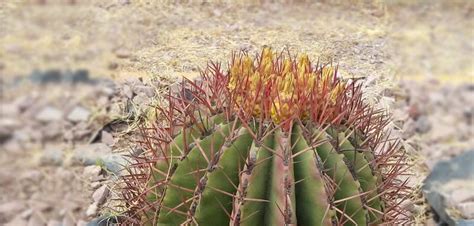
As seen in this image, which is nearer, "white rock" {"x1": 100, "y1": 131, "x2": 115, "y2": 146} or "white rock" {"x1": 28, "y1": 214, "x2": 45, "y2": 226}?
"white rock" {"x1": 28, "y1": 214, "x2": 45, "y2": 226}

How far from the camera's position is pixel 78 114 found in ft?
13.2

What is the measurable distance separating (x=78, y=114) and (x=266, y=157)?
248cm

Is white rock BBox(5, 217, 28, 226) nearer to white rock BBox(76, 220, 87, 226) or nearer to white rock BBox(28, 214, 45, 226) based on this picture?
white rock BBox(28, 214, 45, 226)

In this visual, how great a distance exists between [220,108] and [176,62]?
2475 mm

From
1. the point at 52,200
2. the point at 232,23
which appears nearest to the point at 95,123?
the point at 52,200

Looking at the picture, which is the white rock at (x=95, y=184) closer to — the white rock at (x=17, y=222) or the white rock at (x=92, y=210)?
the white rock at (x=92, y=210)

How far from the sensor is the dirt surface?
3686 mm

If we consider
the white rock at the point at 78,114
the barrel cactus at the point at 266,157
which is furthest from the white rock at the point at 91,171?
the barrel cactus at the point at 266,157

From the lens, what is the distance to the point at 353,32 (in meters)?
5.46

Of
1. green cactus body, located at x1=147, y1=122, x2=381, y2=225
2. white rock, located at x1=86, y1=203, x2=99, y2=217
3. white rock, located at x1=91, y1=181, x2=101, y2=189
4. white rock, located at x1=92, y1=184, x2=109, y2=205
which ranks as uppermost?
green cactus body, located at x1=147, y1=122, x2=381, y2=225

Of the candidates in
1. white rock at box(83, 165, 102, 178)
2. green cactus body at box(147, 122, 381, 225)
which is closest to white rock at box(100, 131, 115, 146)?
white rock at box(83, 165, 102, 178)

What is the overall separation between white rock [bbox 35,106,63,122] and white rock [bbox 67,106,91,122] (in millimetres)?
56

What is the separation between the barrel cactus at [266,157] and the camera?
169 cm

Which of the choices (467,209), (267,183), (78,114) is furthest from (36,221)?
(267,183)
